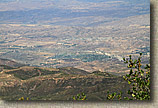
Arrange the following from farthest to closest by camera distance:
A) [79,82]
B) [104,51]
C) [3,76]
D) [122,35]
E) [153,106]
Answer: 1. [122,35]
2. [104,51]
3. [3,76]
4. [79,82]
5. [153,106]

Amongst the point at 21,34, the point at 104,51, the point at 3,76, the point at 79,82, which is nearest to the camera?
the point at 79,82

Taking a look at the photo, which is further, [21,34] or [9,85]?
[21,34]

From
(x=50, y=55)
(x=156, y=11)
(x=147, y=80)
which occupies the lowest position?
(x=50, y=55)

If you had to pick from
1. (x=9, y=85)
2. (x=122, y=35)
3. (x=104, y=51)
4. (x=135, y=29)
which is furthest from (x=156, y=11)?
(x=135, y=29)

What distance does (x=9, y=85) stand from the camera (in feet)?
131

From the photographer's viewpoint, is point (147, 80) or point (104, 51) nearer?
point (147, 80)

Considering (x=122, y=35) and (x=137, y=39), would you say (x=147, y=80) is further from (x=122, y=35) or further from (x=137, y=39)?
(x=122, y=35)

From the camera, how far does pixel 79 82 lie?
3744 cm

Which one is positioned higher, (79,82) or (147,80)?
(147,80)

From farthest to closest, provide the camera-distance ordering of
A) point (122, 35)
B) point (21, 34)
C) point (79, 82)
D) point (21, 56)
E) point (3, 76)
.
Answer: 1. point (21, 34)
2. point (122, 35)
3. point (21, 56)
4. point (3, 76)
5. point (79, 82)

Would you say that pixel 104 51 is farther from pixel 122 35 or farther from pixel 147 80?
pixel 147 80

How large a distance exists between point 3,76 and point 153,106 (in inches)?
1544

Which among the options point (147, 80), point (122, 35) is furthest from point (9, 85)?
point (122, 35)

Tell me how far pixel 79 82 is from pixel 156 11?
30.0 metres
